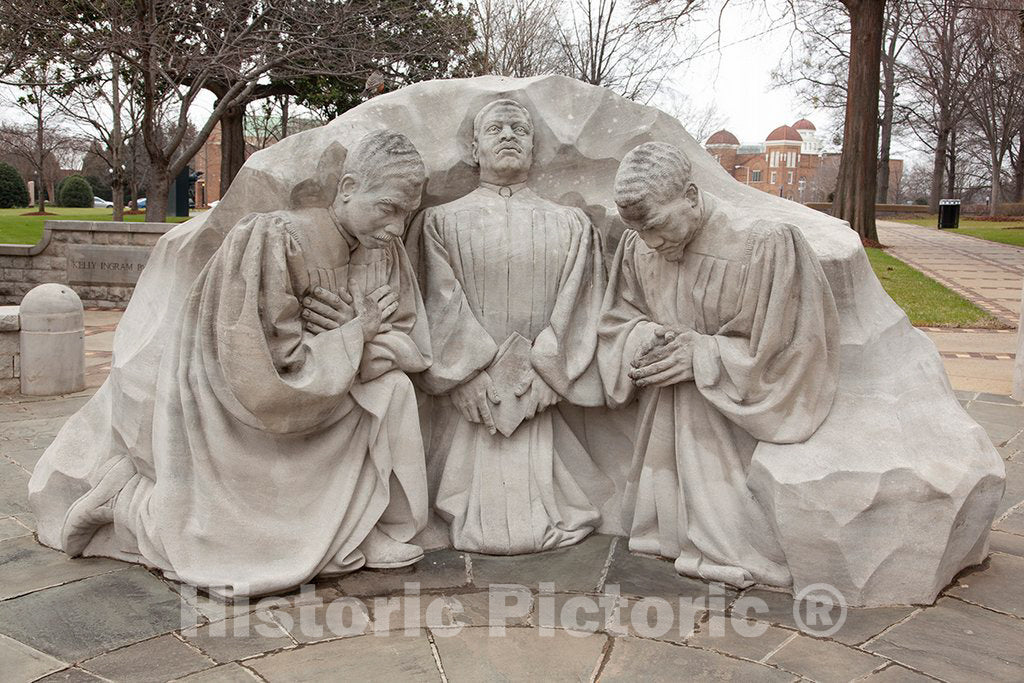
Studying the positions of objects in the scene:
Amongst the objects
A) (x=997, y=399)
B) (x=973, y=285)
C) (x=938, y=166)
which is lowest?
(x=997, y=399)

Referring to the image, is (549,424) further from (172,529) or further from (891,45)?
(891,45)

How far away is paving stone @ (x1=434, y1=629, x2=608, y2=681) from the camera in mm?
2717

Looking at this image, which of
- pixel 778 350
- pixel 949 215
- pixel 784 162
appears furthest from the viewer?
pixel 784 162

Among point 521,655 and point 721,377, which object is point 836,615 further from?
point 521,655

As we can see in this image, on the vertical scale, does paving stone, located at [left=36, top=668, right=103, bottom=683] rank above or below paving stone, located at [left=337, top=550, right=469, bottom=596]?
below

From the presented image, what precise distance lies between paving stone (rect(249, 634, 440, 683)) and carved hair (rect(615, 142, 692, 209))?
1648mm

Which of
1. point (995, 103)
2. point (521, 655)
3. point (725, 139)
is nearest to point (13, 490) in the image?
point (521, 655)

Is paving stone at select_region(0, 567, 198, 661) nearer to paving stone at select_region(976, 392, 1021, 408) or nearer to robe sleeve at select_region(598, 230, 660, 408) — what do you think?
robe sleeve at select_region(598, 230, 660, 408)

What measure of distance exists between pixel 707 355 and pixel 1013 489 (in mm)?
2421

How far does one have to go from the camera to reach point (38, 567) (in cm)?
354

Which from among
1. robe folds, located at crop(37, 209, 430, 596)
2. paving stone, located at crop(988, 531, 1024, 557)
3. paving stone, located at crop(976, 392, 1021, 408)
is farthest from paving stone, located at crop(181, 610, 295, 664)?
paving stone, located at crop(976, 392, 1021, 408)

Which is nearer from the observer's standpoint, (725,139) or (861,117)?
(861,117)

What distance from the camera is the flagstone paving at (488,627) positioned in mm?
2752

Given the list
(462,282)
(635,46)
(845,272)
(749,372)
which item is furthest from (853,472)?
(635,46)
